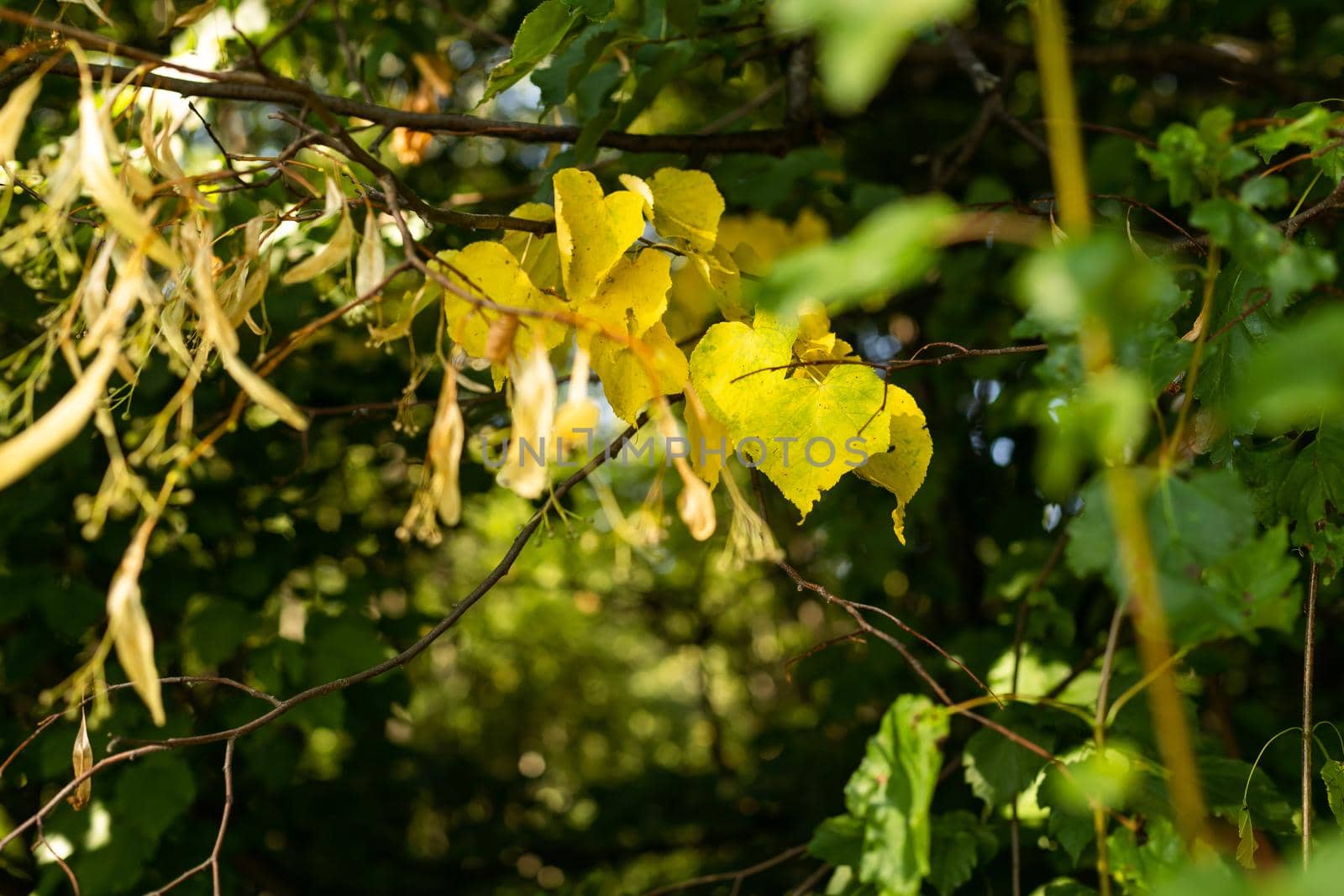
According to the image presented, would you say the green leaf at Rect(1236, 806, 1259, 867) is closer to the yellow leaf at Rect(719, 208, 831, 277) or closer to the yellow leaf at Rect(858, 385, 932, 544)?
the yellow leaf at Rect(858, 385, 932, 544)

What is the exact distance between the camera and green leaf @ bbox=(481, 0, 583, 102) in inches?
36.4

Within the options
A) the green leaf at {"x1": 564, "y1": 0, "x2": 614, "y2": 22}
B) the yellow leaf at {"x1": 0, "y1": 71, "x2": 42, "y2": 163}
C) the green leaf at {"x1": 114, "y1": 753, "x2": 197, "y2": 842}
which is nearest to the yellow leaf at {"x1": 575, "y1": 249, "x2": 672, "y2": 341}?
the green leaf at {"x1": 564, "y1": 0, "x2": 614, "y2": 22}

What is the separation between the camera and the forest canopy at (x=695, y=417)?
0.50m

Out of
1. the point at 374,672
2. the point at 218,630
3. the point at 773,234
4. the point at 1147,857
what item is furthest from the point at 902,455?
the point at 218,630

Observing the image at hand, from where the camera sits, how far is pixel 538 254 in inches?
34.3

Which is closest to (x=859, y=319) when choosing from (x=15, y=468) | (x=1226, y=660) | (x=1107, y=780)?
(x=1226, y=660)

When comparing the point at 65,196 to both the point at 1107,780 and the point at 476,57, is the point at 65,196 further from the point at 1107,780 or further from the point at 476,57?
the point at 476,57

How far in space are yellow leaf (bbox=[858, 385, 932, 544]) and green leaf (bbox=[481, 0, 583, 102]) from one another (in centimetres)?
46

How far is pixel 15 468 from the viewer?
43 centimetres

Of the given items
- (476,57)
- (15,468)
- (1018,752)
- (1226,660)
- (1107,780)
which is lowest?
(1226,660)

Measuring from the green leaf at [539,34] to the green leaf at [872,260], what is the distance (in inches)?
24.1

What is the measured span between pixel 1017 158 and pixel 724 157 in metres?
1.10

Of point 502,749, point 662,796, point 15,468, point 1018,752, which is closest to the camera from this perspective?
point 15,468

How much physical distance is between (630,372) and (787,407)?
0.12 meters
